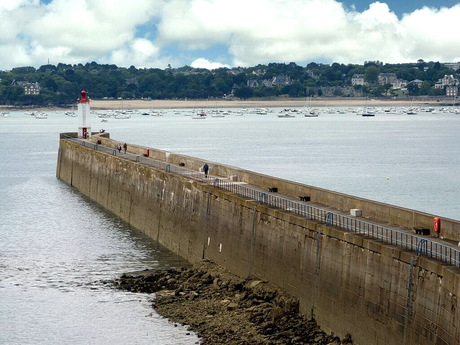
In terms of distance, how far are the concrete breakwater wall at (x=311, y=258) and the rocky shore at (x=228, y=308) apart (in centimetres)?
44

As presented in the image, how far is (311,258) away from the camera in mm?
26344

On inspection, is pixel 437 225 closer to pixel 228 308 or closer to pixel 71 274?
pixel 228 308

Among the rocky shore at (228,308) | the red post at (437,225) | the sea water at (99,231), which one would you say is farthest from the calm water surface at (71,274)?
the red post at (437,225)

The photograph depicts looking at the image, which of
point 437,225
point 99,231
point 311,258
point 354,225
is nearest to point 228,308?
point 311,258

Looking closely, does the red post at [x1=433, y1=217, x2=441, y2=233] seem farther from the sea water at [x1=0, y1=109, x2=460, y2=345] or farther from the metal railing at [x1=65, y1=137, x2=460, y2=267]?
the sea water at [x1=0, y1=109, x2=460, y2=345]

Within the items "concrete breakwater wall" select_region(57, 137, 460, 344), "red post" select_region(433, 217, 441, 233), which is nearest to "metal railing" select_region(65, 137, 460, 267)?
"concrete breakwater wall" select_region(57, 137, 460, 344)

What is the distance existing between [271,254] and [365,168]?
59508mm

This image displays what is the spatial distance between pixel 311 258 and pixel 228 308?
3.31 meters

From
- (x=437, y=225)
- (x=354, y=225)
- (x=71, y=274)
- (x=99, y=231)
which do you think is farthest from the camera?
(x=99, y=231)

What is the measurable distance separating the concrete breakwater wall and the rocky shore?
44 centimetres

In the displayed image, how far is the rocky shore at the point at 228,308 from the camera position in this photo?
25048mm

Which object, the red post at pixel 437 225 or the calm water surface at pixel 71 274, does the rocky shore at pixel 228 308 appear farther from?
the red post at pixel 437 225

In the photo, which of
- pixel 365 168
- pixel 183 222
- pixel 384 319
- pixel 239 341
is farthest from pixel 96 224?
pixel 365 168

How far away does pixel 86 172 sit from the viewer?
64500 mm
